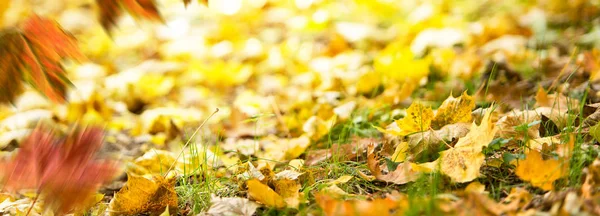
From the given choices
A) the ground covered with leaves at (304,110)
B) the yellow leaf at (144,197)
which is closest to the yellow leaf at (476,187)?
the ground covered with leaves at (304,110)

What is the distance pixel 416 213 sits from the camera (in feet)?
2.71

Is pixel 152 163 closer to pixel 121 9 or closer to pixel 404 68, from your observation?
pixel 121 9

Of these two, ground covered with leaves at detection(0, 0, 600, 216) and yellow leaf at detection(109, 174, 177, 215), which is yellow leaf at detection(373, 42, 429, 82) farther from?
yellow leaf at detection(109, 174, 177, 215)

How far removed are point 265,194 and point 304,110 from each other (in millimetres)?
920

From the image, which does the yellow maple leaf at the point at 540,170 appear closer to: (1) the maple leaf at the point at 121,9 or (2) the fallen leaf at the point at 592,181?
(2) the fallen leaf at the point at 592,181

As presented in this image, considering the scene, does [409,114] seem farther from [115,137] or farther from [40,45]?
[115,137]

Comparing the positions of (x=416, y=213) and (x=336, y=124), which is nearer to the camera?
(x=416, y=213)

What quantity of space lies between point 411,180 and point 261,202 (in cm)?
27

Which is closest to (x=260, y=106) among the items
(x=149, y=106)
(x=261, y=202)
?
(x=149, y=106)

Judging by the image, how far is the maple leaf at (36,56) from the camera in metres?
1.23

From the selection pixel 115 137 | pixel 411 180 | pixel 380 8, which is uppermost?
pixel 380 8

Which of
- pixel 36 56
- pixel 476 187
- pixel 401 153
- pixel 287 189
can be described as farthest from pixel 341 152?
pixel 36 56

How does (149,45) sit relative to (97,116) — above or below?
above

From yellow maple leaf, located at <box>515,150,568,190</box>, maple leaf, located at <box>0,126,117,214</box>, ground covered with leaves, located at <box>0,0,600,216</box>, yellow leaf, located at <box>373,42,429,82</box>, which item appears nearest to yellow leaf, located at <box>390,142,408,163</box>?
ground covered with leaves, located at <box>0,0,600,216</box>
